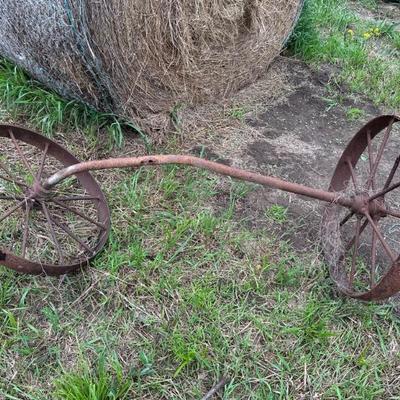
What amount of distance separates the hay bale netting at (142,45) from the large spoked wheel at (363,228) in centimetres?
127

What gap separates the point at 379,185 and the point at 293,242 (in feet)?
2.60

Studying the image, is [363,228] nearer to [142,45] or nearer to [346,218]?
[346,218]

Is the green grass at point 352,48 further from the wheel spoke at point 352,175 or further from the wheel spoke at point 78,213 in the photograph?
the wheel spoke at point 78,213

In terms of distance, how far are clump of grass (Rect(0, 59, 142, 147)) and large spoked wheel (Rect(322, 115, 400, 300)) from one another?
1246mm

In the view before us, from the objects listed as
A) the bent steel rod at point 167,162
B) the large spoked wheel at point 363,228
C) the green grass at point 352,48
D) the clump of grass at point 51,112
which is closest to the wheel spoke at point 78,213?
the bent steel rod at point 167,162

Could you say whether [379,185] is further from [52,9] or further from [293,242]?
[52,9]

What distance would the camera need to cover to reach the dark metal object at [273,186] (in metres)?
2.04

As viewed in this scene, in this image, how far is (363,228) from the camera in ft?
7.76

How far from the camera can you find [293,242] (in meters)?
2.57

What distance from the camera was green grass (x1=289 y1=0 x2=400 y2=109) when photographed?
3889 mm

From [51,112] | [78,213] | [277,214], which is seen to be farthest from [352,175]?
[51,112]

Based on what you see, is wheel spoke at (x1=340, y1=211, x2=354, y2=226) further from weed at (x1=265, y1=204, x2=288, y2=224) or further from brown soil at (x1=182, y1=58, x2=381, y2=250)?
weed at (x1=265, y1=204, x2=288, y2=224)

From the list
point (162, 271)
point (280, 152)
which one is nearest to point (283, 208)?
point (280, 152)

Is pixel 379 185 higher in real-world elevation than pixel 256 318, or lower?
higher
